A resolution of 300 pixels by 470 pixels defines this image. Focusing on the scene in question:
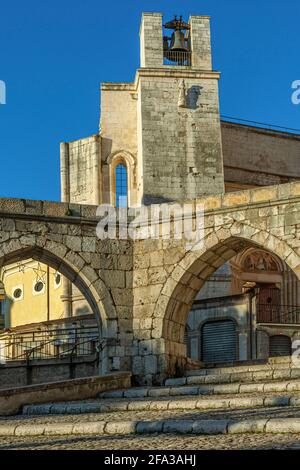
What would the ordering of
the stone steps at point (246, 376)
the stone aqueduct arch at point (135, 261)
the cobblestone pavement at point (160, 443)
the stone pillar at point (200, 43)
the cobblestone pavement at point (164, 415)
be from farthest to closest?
the stone pillar at point (200, 43)
the stone aqueduct arch at point (135, 261)
the stone steps at point (246, 376)
the cobblestone pavement at point (164, 415)
the cobblestone pavement at point (160, 443)

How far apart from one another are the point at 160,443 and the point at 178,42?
76.5ft

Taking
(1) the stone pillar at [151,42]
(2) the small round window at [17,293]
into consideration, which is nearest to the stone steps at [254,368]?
(1) the stone pillar at [151,42]

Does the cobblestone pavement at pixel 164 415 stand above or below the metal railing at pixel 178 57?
below

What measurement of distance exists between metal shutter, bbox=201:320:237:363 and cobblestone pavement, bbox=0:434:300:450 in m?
15.2

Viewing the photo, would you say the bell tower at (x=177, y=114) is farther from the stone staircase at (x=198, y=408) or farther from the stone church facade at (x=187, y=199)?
the stone staircase at (x=198, y=408)

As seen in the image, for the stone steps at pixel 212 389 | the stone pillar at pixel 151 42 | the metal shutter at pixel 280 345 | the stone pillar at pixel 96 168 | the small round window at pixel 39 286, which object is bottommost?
the stone steps at pixel 212 389

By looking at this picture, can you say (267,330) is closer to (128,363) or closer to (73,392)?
(128,363)

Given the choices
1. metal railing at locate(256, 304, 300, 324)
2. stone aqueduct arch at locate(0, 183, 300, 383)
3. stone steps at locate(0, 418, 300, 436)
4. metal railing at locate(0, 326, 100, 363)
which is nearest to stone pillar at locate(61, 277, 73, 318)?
metal railing at locate(0, 326, 100, 363)

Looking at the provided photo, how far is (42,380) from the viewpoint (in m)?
21.0

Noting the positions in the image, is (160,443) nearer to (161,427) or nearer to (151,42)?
(161,427)

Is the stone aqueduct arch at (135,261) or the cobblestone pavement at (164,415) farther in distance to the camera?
the stone aqueduct arch at (135,261)

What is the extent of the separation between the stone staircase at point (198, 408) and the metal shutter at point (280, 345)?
9145mm

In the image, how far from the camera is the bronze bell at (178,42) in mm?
31328

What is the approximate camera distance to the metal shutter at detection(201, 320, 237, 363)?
83.7 feet
